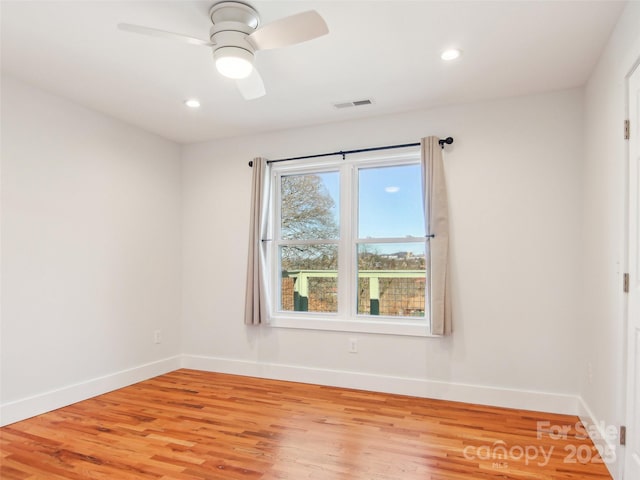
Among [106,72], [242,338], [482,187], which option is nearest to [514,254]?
[482,187]

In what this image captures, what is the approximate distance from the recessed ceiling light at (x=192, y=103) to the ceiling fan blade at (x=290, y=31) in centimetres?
147

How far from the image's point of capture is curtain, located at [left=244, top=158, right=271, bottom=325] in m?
4.16

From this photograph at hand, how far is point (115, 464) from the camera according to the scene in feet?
7.88

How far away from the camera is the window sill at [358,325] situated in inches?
144

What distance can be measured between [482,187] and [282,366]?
8.61 feet

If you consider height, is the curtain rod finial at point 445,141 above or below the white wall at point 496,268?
above

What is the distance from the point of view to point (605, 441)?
2404 mm

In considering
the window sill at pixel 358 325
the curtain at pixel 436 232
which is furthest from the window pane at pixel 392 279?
the curtain at pixel 436 232

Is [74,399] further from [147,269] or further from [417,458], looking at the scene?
[417,458]

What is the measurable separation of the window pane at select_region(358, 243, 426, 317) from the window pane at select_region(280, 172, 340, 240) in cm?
45

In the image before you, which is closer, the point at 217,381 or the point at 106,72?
the point at 106,72

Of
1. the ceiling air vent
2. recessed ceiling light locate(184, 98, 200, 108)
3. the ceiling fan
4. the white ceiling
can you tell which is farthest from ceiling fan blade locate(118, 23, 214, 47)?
the ceiling air vent

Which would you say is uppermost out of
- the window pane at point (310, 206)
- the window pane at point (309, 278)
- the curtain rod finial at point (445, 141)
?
the curtain rod finial at point (445, 141)

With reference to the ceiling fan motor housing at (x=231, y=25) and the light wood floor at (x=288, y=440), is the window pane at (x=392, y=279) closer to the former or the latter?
the light wood floor at (x=288, y=440)
